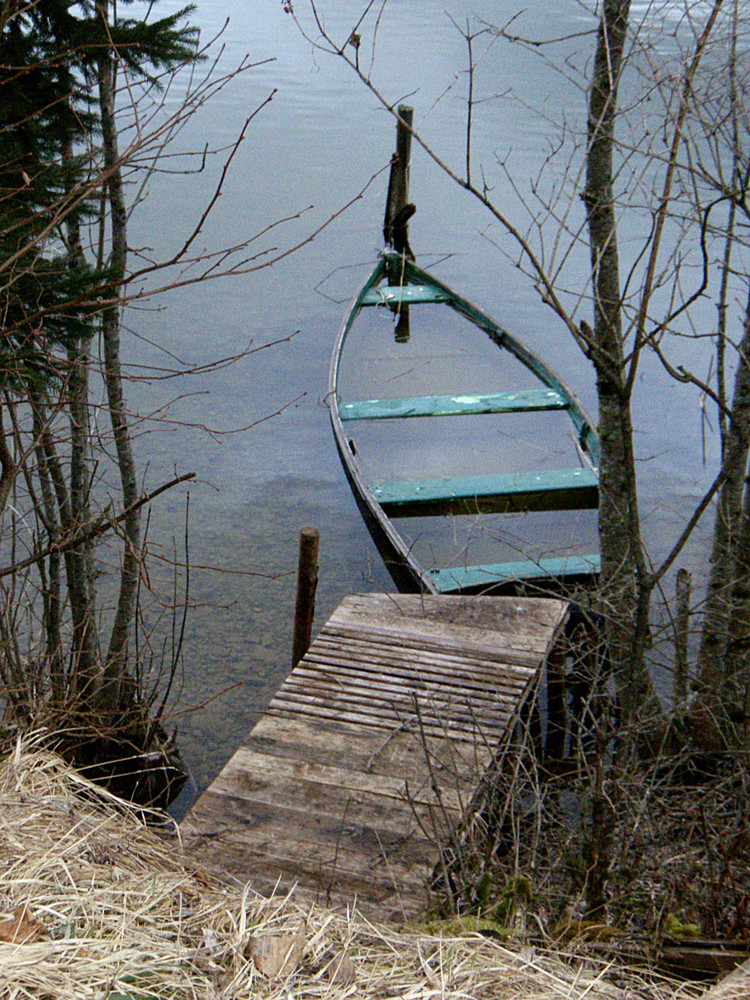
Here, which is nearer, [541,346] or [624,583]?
[624,583]

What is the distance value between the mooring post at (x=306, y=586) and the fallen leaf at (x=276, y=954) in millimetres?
3465

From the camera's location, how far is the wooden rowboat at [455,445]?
7715 mm

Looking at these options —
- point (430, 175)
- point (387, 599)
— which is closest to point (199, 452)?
point (387, 599)

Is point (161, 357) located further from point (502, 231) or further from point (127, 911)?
point (127, 911)

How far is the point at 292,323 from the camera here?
1441 centimetres

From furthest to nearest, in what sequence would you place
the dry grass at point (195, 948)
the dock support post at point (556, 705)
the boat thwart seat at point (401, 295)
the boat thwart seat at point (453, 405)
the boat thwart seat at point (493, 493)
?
1. the boat thwart seat at point (401, 295)
2. the boat thwart seat at point (453, 405)
3. the boat thwart seat at point (493, 493)
4. the dock support post at point (556, 705)
5. the dry grass at point (195, 948)

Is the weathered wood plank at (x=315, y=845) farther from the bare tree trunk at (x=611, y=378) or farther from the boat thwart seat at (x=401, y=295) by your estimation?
the boat thwart seat at (x=401, y=295)

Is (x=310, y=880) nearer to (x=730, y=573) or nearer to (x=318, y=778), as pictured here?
(x=318, y=778)

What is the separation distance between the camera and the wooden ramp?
360cm

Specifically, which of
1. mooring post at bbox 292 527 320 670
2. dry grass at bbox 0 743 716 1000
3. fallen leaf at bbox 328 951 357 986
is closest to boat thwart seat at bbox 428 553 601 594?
mooring post at bbox 292 527 320 670

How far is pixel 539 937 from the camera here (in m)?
3.02

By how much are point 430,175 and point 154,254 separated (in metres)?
7.36

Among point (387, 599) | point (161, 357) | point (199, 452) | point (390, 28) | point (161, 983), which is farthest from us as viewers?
point (390, 28)

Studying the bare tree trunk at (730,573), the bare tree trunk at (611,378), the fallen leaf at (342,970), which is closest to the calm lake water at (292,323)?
the bare tree trunk at (611,378)
